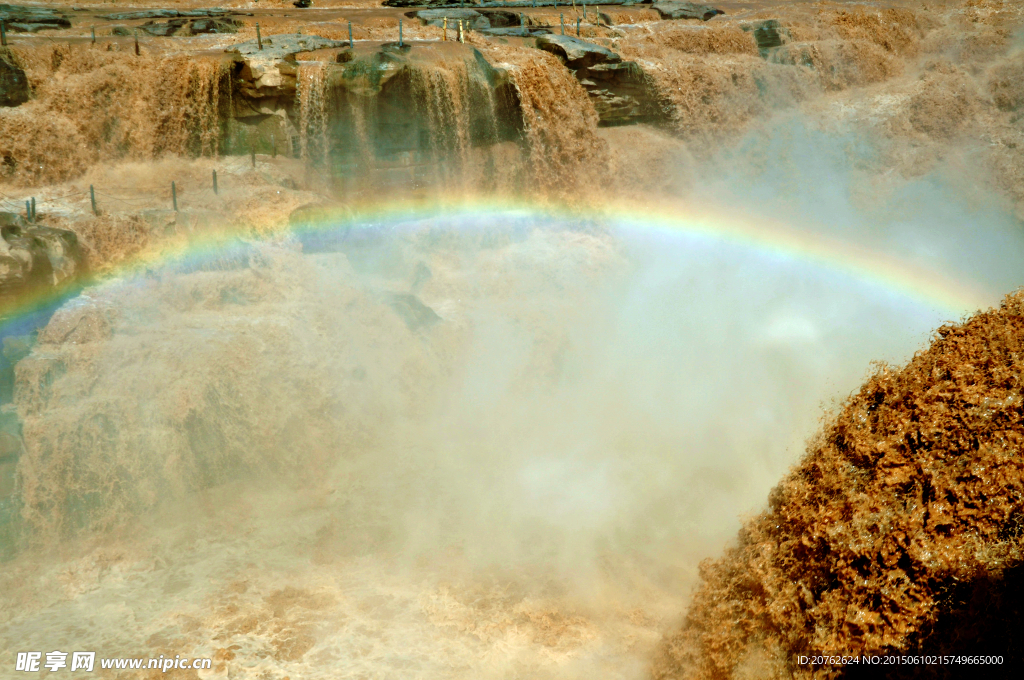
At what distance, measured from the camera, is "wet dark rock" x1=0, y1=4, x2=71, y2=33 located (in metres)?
14.8

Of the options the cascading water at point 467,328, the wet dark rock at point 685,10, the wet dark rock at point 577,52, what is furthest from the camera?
the wet dark rock at point 685,10

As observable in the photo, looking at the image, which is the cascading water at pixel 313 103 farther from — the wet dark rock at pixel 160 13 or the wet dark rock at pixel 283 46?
the wet dark rock at pixel 160 13

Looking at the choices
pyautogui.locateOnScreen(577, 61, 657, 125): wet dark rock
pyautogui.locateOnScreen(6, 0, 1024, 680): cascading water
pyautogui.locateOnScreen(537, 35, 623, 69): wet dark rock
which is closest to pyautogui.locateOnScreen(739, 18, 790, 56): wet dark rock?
pyautogui.locateOnScreen(6, 0, 1024, 680): cascading water

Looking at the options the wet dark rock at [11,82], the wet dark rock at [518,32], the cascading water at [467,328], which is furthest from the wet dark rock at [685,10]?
the wet dark rock at [11,82]

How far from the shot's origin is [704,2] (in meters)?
20.9

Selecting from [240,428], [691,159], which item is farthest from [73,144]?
[691,159]

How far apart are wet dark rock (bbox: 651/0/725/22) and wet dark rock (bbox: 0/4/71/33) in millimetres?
13008

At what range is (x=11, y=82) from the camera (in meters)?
11.8

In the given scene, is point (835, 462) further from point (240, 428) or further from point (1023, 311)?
point (240, 428)

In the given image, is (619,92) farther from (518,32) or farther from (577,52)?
(518,32)

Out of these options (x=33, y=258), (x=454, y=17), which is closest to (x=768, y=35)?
(x=454, y=17)

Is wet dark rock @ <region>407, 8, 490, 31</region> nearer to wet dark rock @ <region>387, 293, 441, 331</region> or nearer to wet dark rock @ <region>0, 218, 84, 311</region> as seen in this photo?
wet dark rock @ <region>387, 293, 441, 331</region>

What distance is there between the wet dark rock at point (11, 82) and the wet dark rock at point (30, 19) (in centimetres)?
328

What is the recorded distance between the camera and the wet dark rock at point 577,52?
47.2 feet
